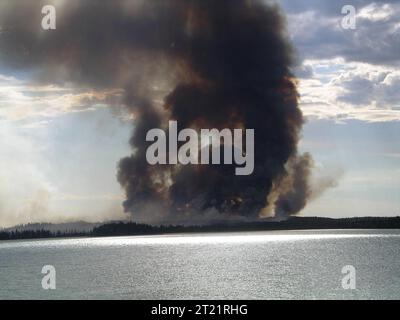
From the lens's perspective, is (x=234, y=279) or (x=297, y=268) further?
(x=297, y=268)
